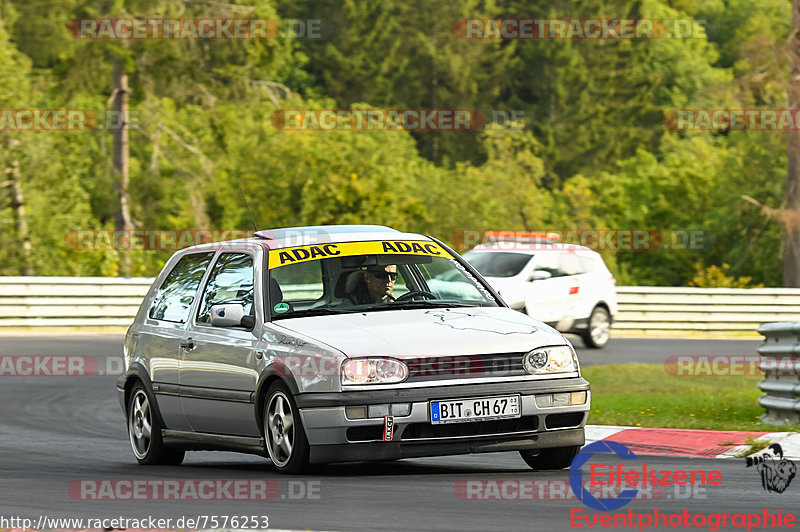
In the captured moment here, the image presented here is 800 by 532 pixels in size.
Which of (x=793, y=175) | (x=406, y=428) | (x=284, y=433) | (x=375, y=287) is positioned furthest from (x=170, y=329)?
(x=793, y=175)

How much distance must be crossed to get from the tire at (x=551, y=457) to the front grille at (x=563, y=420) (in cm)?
20

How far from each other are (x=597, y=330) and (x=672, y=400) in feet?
33.6

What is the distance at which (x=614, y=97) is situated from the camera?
75.8m

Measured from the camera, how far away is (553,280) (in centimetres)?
2422

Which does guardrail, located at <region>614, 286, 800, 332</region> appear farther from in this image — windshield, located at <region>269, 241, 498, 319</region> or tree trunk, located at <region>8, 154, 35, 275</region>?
windshield, located at <region>269, 241, 498, 319</region>

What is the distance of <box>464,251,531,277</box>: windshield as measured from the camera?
2394 cm

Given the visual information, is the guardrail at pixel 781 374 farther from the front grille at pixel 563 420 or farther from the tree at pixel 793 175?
the tree at pixel 793 175

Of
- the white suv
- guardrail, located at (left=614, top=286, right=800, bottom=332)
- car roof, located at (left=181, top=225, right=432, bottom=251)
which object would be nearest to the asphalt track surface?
car roof, located at (left=181, top=225, right=432, bottom=251)

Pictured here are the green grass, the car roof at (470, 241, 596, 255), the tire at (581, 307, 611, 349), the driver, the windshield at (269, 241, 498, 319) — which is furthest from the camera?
the tire at (581, 307, 611, 349)

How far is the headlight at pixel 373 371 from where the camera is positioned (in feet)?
27.5

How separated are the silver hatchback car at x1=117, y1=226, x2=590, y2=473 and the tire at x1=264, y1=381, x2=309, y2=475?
0.03ft

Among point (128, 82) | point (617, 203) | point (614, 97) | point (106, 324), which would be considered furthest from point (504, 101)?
point (106, 324)

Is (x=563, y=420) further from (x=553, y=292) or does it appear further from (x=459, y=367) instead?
(x=553, y=292)

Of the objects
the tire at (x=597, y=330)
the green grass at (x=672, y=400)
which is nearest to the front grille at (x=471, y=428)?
the green grass at (x=672, y=400)
